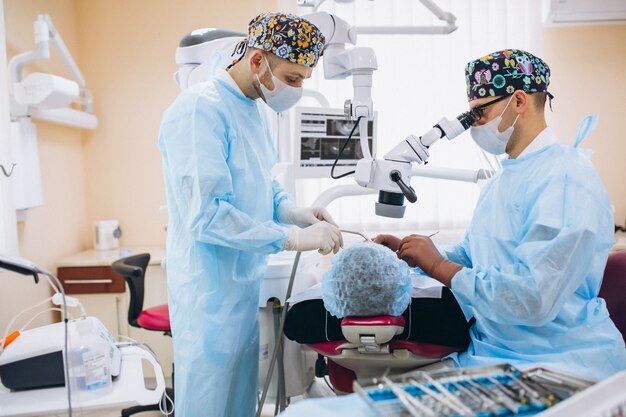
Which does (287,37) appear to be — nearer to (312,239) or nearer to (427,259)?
(312,239)

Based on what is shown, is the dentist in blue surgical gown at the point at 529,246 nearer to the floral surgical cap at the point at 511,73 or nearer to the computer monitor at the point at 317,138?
the floral surgical cap at the point at 511,73

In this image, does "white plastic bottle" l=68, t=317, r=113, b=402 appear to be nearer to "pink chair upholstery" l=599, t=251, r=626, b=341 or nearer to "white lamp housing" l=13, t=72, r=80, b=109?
"pink chair upholstery" l=599, t=251, r=626, b=341

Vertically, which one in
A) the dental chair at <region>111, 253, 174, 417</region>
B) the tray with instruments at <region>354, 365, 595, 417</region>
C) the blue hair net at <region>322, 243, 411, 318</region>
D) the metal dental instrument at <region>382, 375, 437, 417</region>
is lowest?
the dental chair at <region>111, 253, 174, 417</region>

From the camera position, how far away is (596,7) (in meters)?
3.07

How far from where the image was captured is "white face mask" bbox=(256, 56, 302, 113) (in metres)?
1.47

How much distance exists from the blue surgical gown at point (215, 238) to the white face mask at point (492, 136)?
57 cm

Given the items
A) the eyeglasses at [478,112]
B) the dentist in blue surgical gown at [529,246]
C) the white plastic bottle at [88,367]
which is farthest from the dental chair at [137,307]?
the eyeglasses at [478,112]

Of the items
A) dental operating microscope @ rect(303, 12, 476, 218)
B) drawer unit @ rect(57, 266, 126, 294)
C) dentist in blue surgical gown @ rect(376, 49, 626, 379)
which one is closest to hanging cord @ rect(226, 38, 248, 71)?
dental operating microscope @ rect(303, 12, 476, 218)

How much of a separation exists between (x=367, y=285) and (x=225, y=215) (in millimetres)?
389

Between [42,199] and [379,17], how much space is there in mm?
2185

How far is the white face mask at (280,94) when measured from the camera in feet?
4.81

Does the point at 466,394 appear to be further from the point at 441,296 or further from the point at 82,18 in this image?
the point at 82,18

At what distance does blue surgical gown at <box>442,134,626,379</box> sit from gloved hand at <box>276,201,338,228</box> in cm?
51

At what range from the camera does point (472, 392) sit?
75cm
